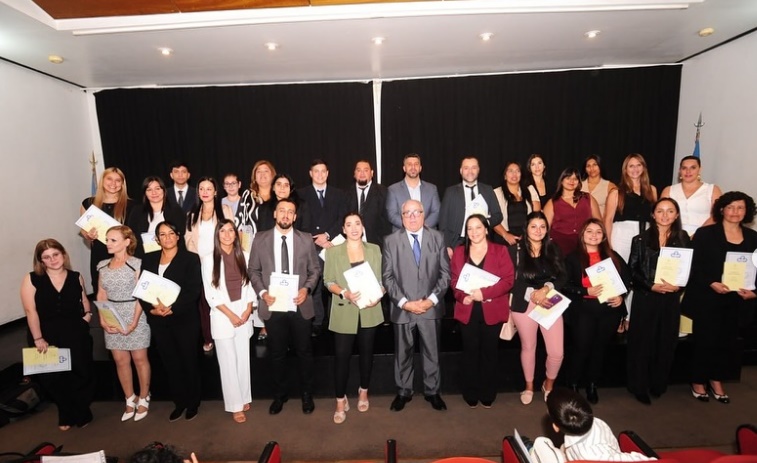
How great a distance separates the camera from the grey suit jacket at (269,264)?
3.12 m

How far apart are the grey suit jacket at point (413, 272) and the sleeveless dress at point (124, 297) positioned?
2067 mm

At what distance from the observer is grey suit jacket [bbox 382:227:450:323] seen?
312 centimetres

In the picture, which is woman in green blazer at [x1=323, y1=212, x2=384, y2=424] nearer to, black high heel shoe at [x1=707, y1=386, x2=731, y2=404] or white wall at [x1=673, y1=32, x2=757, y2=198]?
black high heel shoe at [x1=707, y1=386, x2=731, y2=404]

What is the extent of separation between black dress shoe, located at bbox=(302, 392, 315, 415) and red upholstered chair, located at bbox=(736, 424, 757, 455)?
2839mm

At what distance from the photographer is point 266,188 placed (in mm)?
3930

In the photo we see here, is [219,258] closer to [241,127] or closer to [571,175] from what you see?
[571,175]

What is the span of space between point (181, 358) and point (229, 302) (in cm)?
67

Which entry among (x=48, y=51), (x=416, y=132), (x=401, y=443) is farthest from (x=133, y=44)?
(x=401, y=443)

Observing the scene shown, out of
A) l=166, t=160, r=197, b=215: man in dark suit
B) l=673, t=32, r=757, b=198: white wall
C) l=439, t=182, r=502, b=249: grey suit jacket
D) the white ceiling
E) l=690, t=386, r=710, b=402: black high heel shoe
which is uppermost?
the white ceiling

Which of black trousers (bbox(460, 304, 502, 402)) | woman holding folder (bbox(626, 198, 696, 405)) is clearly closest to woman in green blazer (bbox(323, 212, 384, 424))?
black trousers (bbox(460, 304, 502, 402))

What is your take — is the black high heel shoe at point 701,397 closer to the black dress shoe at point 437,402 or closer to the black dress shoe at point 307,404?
the black dress shoe at point 437,402

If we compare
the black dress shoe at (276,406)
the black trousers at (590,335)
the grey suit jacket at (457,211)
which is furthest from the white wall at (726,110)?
the black dress shoe at (276,406)

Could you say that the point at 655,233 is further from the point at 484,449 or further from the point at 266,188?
the point at 266,188

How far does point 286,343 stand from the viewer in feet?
10.6
